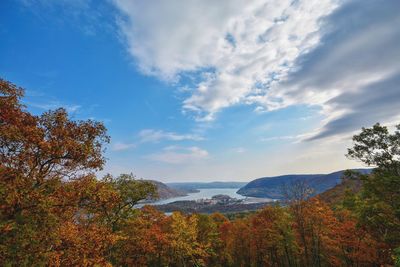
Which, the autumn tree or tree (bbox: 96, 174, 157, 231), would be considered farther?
tree (bbox: 96, 174, 157, 231)

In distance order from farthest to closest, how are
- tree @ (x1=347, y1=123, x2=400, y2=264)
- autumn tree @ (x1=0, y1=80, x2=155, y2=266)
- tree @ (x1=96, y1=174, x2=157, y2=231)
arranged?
tree @ (x1=96, y1=174, x2=157, y2=231) → tree @ (x1=347, y1=123, x2=400, y2=264) → autumn tree @ (x1=0, y1=80, x2=155, y2=266)

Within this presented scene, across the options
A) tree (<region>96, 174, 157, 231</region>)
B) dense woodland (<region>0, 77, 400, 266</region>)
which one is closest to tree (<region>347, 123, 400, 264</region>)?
dense woodland (<region>0, 77, 400, 266</region>)

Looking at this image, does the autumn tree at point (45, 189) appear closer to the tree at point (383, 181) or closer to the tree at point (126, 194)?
the tree at point (126, 194)

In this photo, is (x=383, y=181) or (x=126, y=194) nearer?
(x=383, y=181)

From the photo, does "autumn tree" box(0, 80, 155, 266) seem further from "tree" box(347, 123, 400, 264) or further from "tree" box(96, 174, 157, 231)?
"tree" box(347, 123, 400, 264)

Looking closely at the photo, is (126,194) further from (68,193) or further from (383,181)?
(383,181)

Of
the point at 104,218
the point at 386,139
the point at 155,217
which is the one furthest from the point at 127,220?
the point at 386,139

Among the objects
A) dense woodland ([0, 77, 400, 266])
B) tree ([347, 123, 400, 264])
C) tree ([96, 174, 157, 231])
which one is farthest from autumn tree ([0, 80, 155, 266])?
tree ([347, 123, 400, 264])

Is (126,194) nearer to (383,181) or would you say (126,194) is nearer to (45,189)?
(45,189)

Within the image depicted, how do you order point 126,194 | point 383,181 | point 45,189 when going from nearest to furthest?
point 45,189, point 383,181, point 126,194

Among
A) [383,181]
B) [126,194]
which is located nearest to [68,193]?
[126,194]

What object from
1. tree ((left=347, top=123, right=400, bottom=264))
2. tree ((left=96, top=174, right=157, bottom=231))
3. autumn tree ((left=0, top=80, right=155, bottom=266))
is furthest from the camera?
tree ((left=96, top=174, right=157, bottom=231))

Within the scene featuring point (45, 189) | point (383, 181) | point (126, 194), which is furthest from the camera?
point (126, 194)
